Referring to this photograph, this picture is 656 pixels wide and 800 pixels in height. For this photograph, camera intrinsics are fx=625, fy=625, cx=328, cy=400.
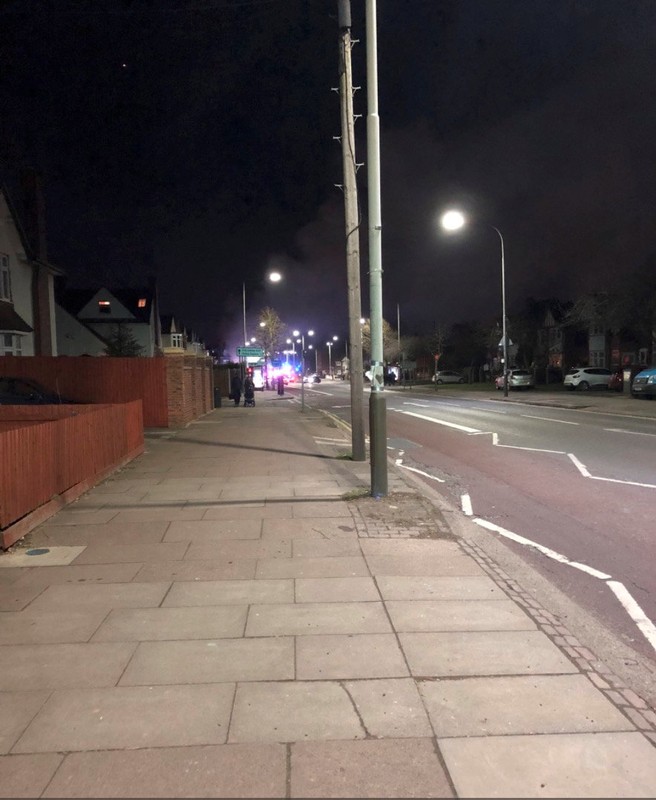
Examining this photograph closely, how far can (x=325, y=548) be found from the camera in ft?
20.2

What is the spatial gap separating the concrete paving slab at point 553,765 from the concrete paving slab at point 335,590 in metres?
1.92

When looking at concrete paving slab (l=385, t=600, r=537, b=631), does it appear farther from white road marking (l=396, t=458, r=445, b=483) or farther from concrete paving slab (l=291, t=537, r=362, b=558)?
white road marking (l=396, t=458, r=445, b=483)

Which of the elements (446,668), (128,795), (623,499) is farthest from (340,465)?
(128,795)

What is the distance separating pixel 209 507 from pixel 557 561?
424 centimetres

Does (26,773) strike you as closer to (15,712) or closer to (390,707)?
(15,712)

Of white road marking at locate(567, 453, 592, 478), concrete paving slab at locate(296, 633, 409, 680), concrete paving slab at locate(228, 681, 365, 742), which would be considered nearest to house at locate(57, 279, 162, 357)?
white road marking at locate(567, 453, 592, 478)

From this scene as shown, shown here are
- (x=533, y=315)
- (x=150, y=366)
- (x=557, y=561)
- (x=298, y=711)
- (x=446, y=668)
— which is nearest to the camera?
(x=298, y=711)

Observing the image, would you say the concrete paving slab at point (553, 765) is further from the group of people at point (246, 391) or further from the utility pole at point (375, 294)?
the group of people at point (246, 391)

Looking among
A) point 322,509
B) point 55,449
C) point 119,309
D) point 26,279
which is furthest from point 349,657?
point 119,309

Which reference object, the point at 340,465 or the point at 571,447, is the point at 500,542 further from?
the point at 571,447

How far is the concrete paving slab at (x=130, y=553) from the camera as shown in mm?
5867

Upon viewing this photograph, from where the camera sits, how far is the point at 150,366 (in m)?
19.1

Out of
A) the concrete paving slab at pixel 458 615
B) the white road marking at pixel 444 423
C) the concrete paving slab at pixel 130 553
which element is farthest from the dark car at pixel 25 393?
the concrete paving slab at pixel 458 615

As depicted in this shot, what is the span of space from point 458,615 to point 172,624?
203cm
